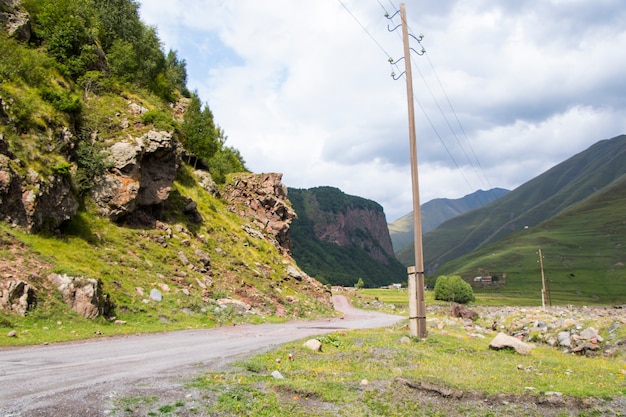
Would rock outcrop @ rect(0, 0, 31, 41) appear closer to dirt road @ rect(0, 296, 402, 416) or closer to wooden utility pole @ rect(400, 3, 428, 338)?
dirt road @ rect(0, 296, 402, 416)

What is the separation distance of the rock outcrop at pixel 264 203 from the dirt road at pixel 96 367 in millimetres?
42215

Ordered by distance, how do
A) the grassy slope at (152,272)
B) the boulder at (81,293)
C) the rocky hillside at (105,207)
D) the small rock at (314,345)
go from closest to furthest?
the small rock at (314,345), the grassy slope at (152,272), the boulder at (81,293), the rocky hillside at (105,207)

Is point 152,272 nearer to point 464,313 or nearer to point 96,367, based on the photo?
point 96,367

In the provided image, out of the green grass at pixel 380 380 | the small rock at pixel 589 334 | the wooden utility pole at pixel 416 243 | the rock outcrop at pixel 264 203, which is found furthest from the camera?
the rock outcrop at pixel 264 203

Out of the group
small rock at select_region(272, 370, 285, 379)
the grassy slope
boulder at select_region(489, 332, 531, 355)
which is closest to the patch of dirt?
small rock at select_region(272, 370, 285, 379)

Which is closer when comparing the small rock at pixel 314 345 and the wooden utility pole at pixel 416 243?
the small rock at pixel 314 345

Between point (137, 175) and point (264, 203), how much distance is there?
31.1 meters

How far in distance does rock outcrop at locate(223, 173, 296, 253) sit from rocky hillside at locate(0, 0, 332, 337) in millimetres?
6120

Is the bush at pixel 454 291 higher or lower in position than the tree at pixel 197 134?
lower

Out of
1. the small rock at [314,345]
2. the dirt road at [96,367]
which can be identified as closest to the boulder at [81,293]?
the dirt road at [96,367]

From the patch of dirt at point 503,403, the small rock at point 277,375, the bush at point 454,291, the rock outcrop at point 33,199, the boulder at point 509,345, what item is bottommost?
the bush at point 454,291

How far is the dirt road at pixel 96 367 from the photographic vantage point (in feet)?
23.8

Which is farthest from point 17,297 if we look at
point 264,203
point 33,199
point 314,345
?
point 264,203

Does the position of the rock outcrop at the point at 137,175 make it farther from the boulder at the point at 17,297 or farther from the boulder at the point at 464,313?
the boulder at the point at 464,313
